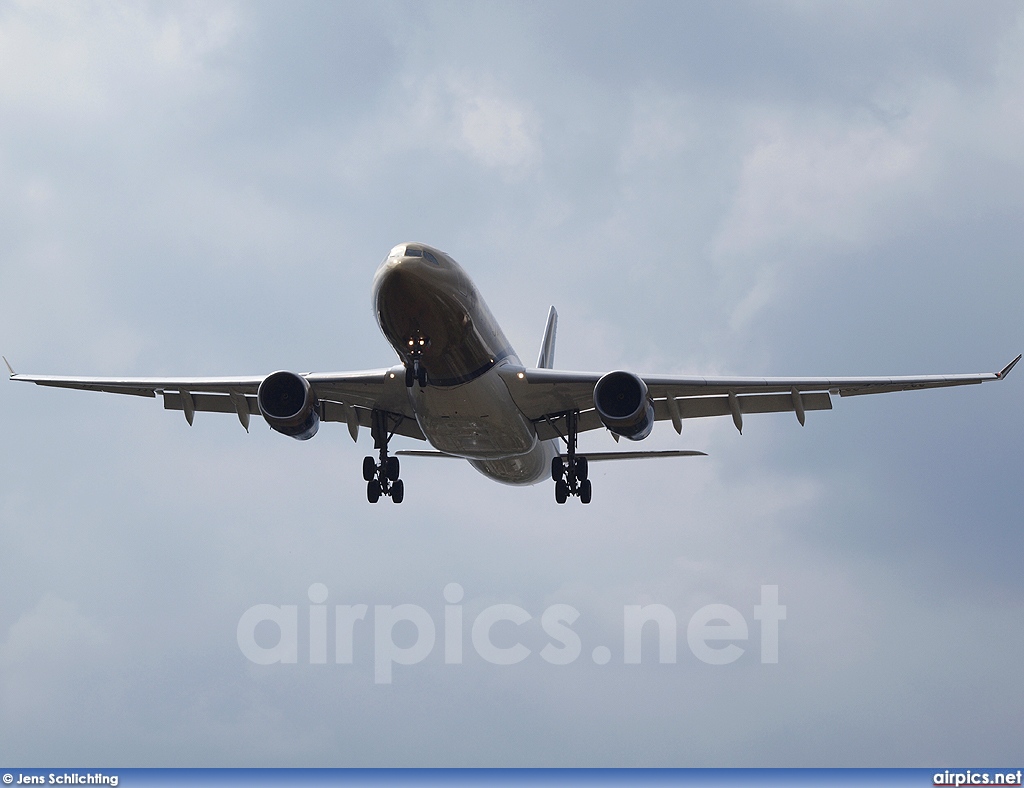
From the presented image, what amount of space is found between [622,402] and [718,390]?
2.98m

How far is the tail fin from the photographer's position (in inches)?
1545

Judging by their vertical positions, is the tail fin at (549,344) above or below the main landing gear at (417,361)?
above

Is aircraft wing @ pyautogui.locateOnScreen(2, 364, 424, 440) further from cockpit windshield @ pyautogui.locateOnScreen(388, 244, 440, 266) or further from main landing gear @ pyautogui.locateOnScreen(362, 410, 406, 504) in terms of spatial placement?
cockpit windshield @ pyautogui.locateOnScreen(388, 244, 440, 266)

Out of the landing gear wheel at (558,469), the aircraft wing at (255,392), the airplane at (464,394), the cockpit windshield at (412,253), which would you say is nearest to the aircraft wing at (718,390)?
the airplane at (464,394)

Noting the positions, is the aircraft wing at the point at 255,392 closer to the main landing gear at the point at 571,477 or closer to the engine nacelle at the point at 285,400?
the engine nacelle at the point at 285,400

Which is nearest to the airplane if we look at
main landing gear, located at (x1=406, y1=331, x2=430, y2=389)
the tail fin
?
main landing gear, located at (x1=406, y1=331, x2=430, y2=389)

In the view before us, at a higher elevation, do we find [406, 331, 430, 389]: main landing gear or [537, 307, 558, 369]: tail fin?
[537, 307, 558, 369]: tail fin

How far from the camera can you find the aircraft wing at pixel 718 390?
90.4 ft

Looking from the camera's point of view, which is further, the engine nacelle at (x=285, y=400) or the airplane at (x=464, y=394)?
the engine nacelle at (x=285, y=400)

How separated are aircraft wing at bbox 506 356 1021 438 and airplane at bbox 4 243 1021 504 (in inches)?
1.3

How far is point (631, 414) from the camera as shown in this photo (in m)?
26.4

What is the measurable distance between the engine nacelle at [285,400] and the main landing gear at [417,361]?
9.36ft

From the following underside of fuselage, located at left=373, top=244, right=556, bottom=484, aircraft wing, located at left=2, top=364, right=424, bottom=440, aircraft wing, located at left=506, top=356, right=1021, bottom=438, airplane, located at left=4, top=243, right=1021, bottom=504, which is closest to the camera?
underside of fuselage, located at left=373, top=244, right=556, bottom=484

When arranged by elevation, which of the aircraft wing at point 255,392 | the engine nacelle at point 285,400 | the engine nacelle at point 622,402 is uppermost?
the aircraft wing at point 255,392
